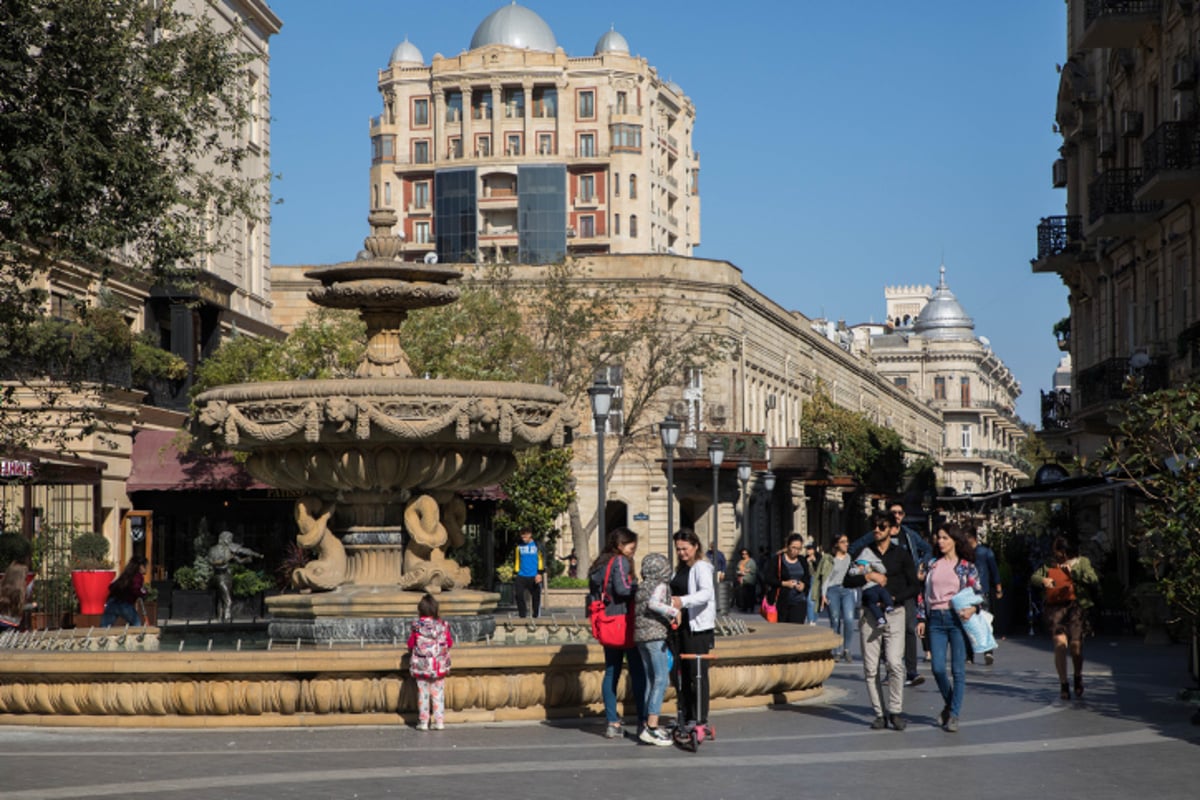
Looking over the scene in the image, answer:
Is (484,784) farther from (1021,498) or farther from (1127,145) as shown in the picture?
(1127,145)

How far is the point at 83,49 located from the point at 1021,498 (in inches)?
806

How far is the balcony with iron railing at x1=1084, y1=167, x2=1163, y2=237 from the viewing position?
34906 mm

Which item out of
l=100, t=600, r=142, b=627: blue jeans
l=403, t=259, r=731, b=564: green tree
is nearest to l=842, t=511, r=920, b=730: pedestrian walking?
l=100, t=600, r=142, b=627: blue jeans

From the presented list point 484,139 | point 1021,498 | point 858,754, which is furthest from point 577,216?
point 858,754

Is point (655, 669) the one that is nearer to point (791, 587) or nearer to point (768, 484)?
point (791, 587)

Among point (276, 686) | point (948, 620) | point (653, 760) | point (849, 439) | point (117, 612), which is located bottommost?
point (653, 760)

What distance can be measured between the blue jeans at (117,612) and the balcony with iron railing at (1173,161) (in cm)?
1765

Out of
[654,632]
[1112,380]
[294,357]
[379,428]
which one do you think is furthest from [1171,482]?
[294,357]

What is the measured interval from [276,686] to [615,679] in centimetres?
250

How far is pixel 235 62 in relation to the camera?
2106 centimetres

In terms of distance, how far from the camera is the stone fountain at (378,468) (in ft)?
51.1

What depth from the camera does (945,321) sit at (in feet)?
456

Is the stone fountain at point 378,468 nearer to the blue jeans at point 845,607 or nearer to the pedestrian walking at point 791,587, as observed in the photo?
the pedestrian walking at point 791,587

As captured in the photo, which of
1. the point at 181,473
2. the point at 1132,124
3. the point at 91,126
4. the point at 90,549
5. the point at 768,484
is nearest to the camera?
the point at 91,126
